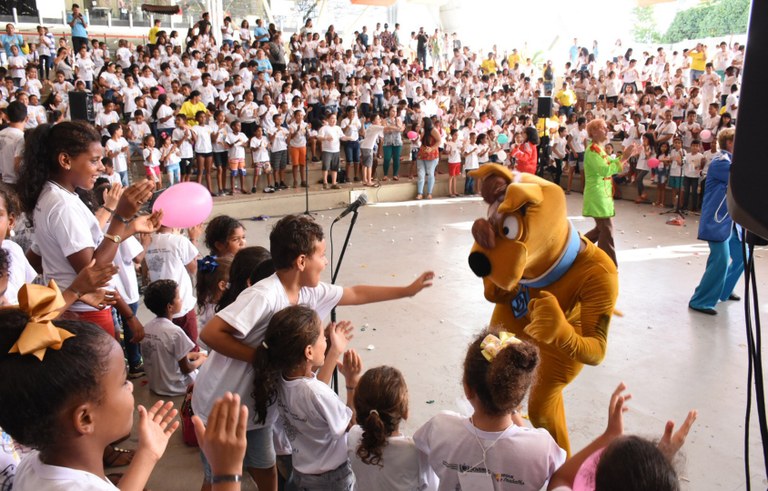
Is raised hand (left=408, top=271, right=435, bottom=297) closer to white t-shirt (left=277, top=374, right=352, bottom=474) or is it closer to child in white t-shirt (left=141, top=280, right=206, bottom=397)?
white t-shirt (left=277, top=374, right=352, bottom=474)

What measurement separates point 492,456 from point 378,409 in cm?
43

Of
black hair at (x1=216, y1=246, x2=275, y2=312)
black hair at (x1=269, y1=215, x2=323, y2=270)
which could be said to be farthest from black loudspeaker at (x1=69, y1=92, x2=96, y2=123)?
black hair at (x1=269, y1=215, x2=323, y2=270)

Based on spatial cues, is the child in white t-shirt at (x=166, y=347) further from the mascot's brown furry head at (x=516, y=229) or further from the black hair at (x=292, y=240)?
the mascot's brown furry head at (x=516, y=229)

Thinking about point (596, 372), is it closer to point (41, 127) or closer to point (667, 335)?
point (667, 335)

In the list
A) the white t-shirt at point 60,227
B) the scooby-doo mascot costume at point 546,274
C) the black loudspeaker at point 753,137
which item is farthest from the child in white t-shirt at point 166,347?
the black loudspeaker at point 753,137

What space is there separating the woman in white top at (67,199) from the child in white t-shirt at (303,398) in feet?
2.75

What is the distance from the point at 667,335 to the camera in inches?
199

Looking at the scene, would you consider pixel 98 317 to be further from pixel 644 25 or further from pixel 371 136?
pixel 644 25

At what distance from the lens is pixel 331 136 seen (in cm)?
1139

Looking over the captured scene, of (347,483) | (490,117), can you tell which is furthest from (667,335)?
(490,117)

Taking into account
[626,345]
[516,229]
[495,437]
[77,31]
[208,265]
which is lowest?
[626,345]

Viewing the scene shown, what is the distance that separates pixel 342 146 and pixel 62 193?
1053cm

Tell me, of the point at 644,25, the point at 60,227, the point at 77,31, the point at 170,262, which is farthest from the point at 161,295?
the point at 644,25

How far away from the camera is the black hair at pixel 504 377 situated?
194 cm
